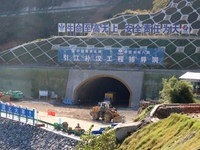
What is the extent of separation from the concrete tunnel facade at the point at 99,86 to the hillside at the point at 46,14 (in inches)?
989

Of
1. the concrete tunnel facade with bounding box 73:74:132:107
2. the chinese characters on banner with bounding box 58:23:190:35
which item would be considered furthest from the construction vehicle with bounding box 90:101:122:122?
the chinese characters on banner with bounding box 58:23:190:35

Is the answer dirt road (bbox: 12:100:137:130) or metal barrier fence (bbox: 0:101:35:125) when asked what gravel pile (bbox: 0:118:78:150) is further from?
dirt road (bbox: 12:100:137:130)

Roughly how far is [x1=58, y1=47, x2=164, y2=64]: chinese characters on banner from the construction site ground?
5.32 metres

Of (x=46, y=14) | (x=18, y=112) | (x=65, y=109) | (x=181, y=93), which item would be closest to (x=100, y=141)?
(x=181, y=93)

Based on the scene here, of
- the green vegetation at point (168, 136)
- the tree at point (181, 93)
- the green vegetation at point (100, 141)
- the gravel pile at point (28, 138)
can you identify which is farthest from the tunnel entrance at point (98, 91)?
the green vegetation at point (100, 141)

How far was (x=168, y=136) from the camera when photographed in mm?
17906

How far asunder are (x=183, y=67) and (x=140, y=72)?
448cm

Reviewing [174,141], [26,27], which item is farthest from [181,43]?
[26,27]

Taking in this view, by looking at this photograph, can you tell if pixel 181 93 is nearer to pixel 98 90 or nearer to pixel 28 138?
pixel 28 138

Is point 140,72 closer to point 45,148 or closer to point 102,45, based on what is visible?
point 102,45

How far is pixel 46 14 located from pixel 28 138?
57.2m

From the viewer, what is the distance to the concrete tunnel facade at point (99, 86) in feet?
142

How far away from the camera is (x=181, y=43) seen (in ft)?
156

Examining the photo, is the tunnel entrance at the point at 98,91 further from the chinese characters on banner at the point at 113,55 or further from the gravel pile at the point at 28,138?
the gravel pile at the point at 28,138
